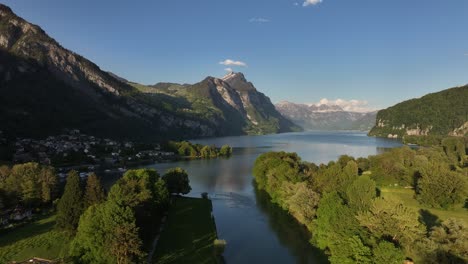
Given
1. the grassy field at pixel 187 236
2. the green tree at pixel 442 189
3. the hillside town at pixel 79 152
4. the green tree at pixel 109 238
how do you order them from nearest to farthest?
the green tree at pixel 109 238 → the grassy field at pixel 187 236 → the green tree at pixel 442 189 → the hillside town at pixel 79 152

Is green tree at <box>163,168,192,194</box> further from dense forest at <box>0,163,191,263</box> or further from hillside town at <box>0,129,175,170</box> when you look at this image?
hillside town at <box>0,129,175,170</box>

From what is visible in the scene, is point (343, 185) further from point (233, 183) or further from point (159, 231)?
point (233, 183)

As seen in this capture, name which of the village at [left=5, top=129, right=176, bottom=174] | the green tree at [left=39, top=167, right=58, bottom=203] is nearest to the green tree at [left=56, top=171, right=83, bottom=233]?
the green tree at [left=39, top=167, right=58, bottom=203]

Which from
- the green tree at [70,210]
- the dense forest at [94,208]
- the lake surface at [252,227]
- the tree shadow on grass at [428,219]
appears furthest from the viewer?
the tree shadow on grass at [428,219]

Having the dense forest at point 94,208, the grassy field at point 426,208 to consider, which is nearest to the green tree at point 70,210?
the dense forest at point 94,208

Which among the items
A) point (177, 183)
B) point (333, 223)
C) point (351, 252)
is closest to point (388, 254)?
point (351, 252)

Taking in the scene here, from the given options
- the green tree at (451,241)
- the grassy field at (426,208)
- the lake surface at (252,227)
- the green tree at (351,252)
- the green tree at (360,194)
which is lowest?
the lake surface at (252,227)

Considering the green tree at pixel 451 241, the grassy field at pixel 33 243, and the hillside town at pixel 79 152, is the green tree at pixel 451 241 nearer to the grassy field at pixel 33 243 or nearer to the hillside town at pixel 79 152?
the grassy field at pixel 33 243
